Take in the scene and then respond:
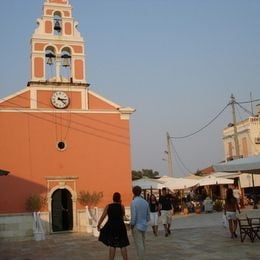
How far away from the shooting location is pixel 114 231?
348 inches

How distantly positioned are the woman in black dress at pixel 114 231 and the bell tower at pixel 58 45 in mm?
13044

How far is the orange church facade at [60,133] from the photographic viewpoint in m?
20.0

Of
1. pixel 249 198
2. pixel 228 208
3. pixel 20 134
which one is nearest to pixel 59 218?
pixel 20 134

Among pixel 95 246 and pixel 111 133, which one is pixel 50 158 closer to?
pixel 111 133

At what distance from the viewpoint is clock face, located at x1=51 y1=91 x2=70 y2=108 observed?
21.1m

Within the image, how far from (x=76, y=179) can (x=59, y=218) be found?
1.98m

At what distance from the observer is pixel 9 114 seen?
20.3 m

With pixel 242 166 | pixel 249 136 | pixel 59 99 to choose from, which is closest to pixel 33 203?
pixel 59 99

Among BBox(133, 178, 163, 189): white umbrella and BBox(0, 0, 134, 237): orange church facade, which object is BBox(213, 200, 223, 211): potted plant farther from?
BBox(0, 0, 134, 237): orange church facade

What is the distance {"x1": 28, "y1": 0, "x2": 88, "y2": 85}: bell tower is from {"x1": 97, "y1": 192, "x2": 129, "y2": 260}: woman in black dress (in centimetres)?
1304

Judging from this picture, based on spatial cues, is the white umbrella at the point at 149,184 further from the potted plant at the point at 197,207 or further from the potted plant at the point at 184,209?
the potted plant at the point at 197,207

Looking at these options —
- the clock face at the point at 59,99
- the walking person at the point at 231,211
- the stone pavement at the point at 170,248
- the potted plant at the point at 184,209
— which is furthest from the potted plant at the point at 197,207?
the walking person at the point at 231,211

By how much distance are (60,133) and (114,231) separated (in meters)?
12.5

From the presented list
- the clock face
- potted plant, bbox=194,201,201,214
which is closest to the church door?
the clock face
